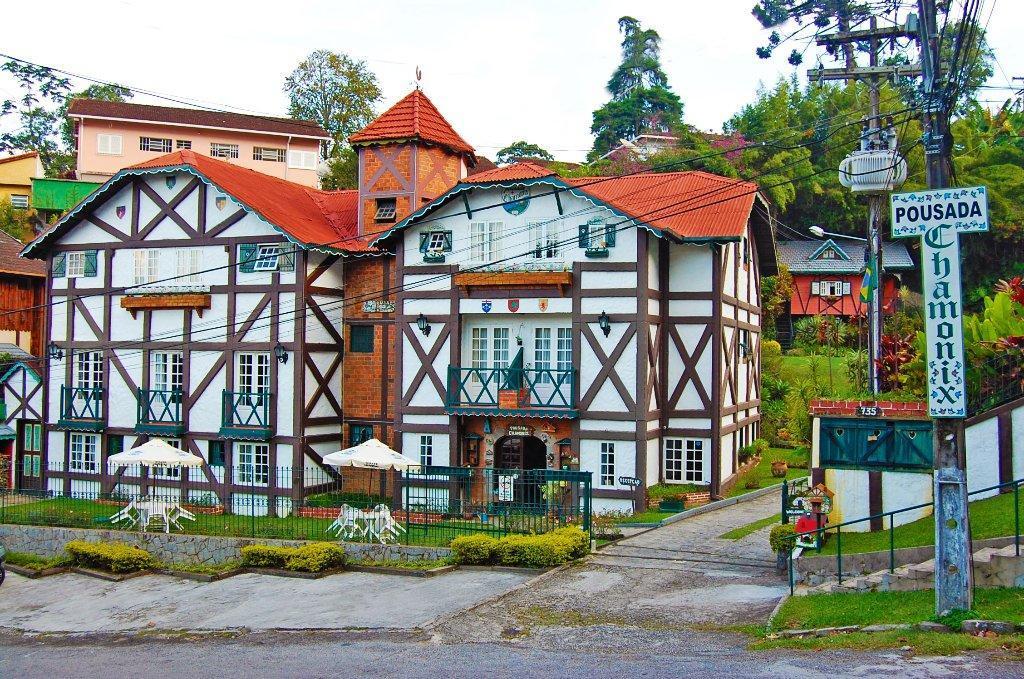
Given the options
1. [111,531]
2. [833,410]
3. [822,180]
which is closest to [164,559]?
[111,531]

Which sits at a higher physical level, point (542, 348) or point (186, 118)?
point (186, 118)

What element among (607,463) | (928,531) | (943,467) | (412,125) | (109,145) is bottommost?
(928,531)

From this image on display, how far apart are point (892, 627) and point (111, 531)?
1961 centimetres

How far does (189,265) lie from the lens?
31344 mm

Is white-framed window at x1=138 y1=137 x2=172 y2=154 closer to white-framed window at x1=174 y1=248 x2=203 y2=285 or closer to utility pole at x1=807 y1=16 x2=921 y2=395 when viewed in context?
white-framed window at x1=174 y1=248 x2=203 y2=285

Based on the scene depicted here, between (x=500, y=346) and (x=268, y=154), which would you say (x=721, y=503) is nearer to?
(x=500, y=346)

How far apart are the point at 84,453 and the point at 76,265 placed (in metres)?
5.75

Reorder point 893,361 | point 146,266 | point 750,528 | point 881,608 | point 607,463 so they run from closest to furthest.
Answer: point 881,608
point 893,361
point 750,528
point 607,463
point 146,266

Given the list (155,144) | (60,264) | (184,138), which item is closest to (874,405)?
(60,264)

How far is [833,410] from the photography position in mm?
18031

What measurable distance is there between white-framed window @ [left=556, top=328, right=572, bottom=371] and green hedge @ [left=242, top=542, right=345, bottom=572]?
8960mm

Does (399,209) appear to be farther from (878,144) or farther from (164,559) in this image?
(878,144)

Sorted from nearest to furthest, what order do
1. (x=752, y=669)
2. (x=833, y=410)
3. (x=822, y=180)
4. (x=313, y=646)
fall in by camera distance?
1. (x=752, y=669)
2. (x=313, y=646)
3. (x=833, y=410)
4. (x=822, y=180)

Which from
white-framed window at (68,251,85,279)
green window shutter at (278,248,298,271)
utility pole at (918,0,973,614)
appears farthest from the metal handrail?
white-framed window at (68,251,85,279)
